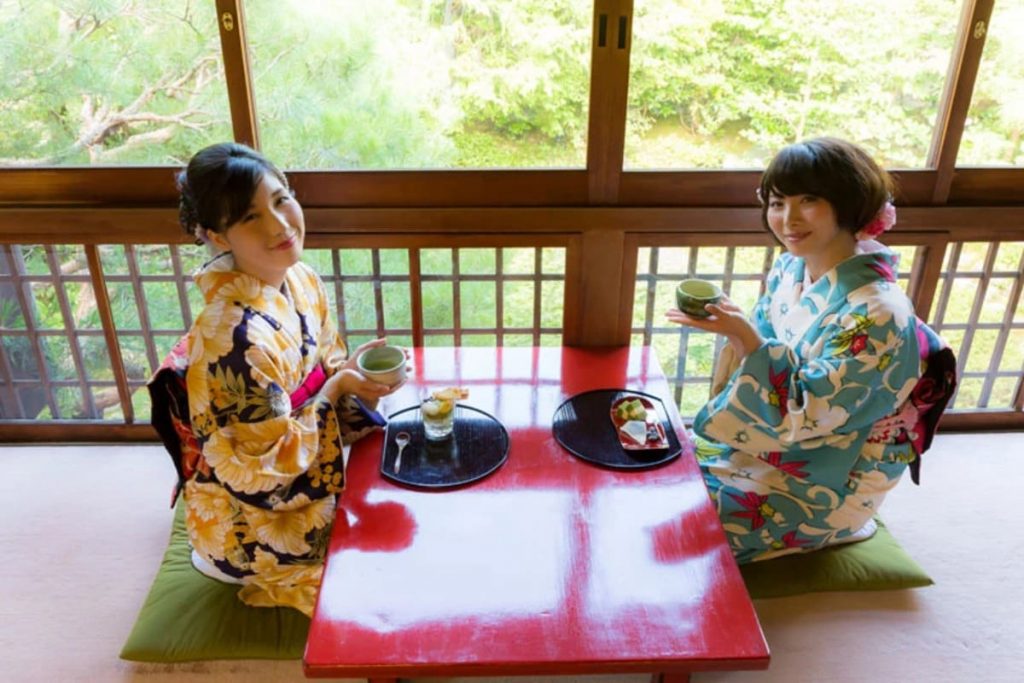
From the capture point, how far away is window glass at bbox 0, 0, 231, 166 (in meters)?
2.27

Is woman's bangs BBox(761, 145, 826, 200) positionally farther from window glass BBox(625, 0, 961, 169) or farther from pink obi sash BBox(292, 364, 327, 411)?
pink obi sash BBox(292, 364, 327, 411)

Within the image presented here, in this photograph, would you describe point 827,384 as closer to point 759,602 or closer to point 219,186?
point 759,602

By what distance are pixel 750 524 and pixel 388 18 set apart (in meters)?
1.82

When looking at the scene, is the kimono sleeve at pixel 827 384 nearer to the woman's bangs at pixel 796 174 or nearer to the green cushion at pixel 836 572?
the woman's bangs at pixel 796 174

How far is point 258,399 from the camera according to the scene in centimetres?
172

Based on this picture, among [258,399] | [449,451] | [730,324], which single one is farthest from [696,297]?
[258,399]

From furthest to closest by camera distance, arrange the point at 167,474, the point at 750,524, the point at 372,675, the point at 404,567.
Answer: the point at 167,474
the point at 750,524
the point at 404,567
the point at 372,675

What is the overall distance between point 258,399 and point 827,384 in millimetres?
1343

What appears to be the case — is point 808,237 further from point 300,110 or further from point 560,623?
point 300,110

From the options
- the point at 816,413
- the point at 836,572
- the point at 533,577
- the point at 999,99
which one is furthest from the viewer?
the point at 999,99

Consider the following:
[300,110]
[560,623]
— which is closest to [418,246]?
[300,110]

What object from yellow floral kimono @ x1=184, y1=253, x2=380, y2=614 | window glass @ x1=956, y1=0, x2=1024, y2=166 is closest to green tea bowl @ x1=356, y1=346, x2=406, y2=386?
yellow floral kimono @ x1=184, y1=253, x2=380, y2=614

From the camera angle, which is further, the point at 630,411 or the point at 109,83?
the point at 109,83

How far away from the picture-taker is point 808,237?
192cm
